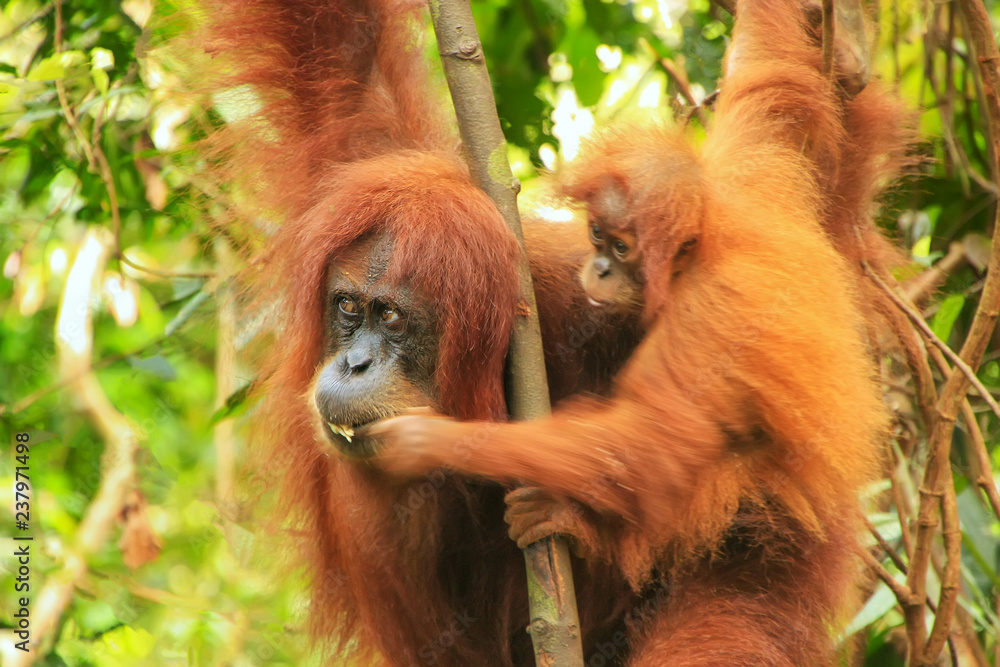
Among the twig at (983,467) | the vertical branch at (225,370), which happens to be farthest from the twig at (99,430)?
the twig at (983,467)

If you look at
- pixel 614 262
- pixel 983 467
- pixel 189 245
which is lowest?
pixel 189 245

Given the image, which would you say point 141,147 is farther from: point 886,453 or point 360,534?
point 886,453

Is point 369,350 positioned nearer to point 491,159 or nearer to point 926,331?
point 491,159

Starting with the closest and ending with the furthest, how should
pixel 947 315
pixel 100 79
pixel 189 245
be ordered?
pixel 947 315 < pixel 100 79 < pixel 189 245

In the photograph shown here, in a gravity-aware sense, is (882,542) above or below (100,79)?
below

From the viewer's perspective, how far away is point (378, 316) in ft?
7.12

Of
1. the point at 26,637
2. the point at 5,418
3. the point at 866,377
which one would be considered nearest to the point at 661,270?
the point at 866,377

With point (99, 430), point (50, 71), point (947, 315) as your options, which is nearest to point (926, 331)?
point (947, 315)

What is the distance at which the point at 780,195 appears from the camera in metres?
2.32

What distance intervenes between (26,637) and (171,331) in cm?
97

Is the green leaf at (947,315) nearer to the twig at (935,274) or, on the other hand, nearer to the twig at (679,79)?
the twig at (935,274)

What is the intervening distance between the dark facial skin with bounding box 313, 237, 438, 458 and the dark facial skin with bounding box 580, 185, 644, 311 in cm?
41

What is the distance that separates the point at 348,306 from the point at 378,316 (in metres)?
0.09

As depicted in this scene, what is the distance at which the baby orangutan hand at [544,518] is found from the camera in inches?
76.2
